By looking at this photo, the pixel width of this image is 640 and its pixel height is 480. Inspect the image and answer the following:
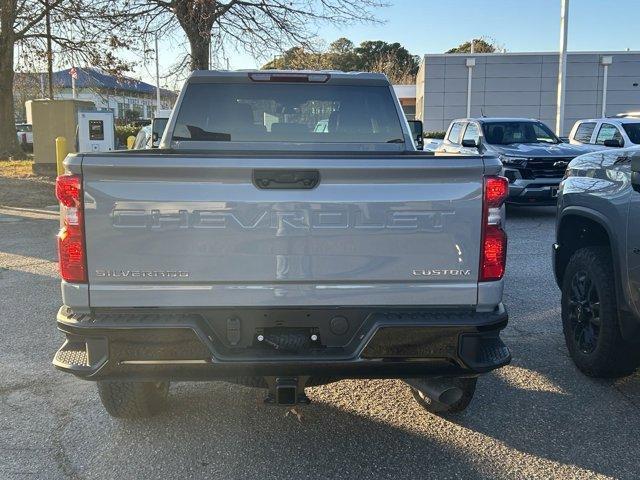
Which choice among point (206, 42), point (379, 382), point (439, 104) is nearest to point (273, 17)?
point (206, 42)

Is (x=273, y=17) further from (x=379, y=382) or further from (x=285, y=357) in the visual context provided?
(x=285, y=357)

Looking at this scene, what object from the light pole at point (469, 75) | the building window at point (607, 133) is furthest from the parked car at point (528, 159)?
the light pole at point (469, 75)

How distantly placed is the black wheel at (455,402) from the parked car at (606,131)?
30.3 feet

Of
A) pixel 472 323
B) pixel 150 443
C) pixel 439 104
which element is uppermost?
pixel 439 104

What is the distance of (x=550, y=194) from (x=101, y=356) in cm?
1044

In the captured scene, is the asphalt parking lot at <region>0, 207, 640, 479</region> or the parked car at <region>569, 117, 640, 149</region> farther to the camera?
the parked car at <region>569, 117, 640, 149</region>

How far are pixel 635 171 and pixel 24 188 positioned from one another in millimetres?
15173

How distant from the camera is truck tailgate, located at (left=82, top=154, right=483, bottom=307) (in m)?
→ 2.79

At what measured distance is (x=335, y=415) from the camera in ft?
12.6

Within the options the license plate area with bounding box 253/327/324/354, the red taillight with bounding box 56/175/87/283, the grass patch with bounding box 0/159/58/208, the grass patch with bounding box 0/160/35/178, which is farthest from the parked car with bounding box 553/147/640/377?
the grass patch with bounding box 0/160/35/178

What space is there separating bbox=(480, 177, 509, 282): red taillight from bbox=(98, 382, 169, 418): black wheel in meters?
1.99

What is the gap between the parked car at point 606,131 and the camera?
1240 centimetres

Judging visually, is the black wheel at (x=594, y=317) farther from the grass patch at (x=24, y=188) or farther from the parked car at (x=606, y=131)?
the grass patch at (x=24, y=188)

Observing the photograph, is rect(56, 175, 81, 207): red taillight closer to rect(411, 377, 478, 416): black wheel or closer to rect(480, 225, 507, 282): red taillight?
rect(480, 225, 507, 282): red taillight
